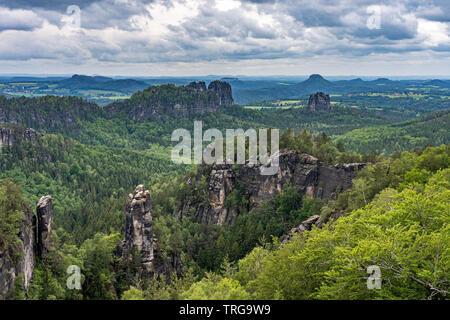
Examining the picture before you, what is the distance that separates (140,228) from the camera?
5262 cm

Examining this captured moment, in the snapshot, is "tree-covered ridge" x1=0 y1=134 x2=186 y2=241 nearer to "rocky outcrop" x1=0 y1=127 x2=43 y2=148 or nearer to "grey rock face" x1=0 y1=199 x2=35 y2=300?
"rocky outcrop" x1=0 y1=127 x2=43 y2=148

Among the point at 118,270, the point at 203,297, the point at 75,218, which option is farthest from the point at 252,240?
the point at 75,218

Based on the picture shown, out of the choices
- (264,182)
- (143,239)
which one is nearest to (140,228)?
(143,239)

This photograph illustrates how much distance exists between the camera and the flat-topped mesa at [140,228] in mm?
51844

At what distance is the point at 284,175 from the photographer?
85500mm

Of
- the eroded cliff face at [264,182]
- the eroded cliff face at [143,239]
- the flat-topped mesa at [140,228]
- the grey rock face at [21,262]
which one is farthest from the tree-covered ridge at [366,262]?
the eroded cliff face at [264,182]

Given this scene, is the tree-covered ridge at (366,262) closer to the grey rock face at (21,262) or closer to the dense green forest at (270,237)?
the dense green forest at (270,237)

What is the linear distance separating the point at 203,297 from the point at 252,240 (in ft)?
163

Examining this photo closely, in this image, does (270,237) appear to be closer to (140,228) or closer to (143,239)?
(143,239)

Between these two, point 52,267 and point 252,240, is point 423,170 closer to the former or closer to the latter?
point 252,240

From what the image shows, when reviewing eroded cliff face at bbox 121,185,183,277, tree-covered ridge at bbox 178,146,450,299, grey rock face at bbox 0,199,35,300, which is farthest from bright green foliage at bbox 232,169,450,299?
eroded cliff face at bbox 121,185,183,277

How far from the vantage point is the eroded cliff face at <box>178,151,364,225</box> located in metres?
79.5

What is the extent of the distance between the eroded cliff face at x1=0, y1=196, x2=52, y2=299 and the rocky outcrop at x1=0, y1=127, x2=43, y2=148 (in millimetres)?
132501
